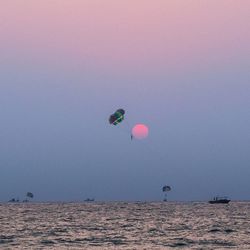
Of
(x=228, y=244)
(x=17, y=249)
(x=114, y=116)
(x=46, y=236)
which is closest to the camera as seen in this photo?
(x=17, y=249)

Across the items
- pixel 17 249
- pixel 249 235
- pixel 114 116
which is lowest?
pixel 17 249

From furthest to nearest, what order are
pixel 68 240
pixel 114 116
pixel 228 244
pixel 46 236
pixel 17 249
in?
pixel 114 116 < pixel 46 236 < pixel 68 240 < pixel 228 244 < pixel 17 249

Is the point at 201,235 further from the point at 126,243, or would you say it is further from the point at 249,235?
the point at 126,243

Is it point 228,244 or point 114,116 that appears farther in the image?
point 114,116

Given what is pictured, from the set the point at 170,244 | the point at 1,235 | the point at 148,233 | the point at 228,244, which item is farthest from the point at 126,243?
the point at 1,235

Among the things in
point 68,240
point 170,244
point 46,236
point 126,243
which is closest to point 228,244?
point 170,244

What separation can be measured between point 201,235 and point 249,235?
6.94 metres

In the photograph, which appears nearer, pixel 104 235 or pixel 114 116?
pixel 104 235

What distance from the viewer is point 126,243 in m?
74.9

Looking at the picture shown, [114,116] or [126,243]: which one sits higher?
[114,116]

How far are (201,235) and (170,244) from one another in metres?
15.1

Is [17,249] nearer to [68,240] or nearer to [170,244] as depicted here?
[68,240]

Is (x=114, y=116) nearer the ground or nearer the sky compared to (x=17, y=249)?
nearer the sky

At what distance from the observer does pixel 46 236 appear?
288ft
